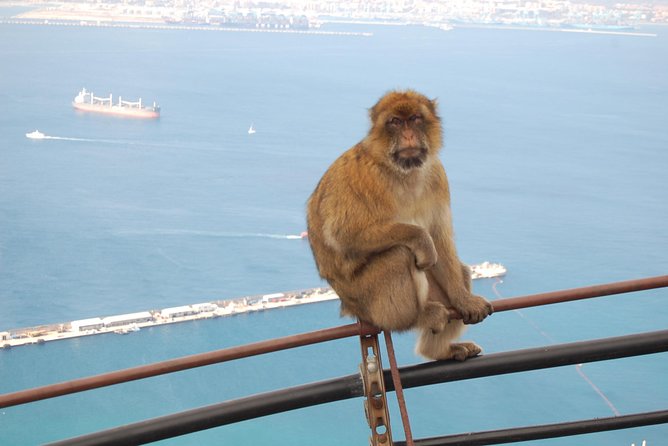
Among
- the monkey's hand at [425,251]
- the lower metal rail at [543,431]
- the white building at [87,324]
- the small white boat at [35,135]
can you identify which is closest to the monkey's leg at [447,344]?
the monkey's hand at [425,251]

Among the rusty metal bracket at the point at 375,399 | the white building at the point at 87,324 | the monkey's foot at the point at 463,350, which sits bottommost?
the white building at the point at 87,324

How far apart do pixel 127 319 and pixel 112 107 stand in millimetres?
14371

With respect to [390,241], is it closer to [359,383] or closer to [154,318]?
[359,383]

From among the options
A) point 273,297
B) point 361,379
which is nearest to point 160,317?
point 273,297

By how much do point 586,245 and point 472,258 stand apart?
3.31 metres

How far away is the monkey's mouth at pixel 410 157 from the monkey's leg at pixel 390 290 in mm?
210

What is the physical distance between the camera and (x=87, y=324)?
1456 centimetres

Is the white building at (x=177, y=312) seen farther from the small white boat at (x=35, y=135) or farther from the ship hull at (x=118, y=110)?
the ship hull at (x=118, y=110)

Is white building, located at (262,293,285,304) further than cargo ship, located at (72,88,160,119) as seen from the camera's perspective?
No

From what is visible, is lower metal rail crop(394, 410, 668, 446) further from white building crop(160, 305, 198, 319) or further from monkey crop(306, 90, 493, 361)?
white building crop(160, 305, 198, 319)

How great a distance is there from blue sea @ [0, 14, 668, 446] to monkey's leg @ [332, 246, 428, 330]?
0.44 meters

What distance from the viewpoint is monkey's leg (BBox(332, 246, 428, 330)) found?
2.05m

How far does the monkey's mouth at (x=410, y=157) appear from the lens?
2.11 metres

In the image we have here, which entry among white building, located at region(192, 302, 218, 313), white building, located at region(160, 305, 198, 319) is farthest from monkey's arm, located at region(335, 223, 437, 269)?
white building, located at region(160, 305, 198, 319)
